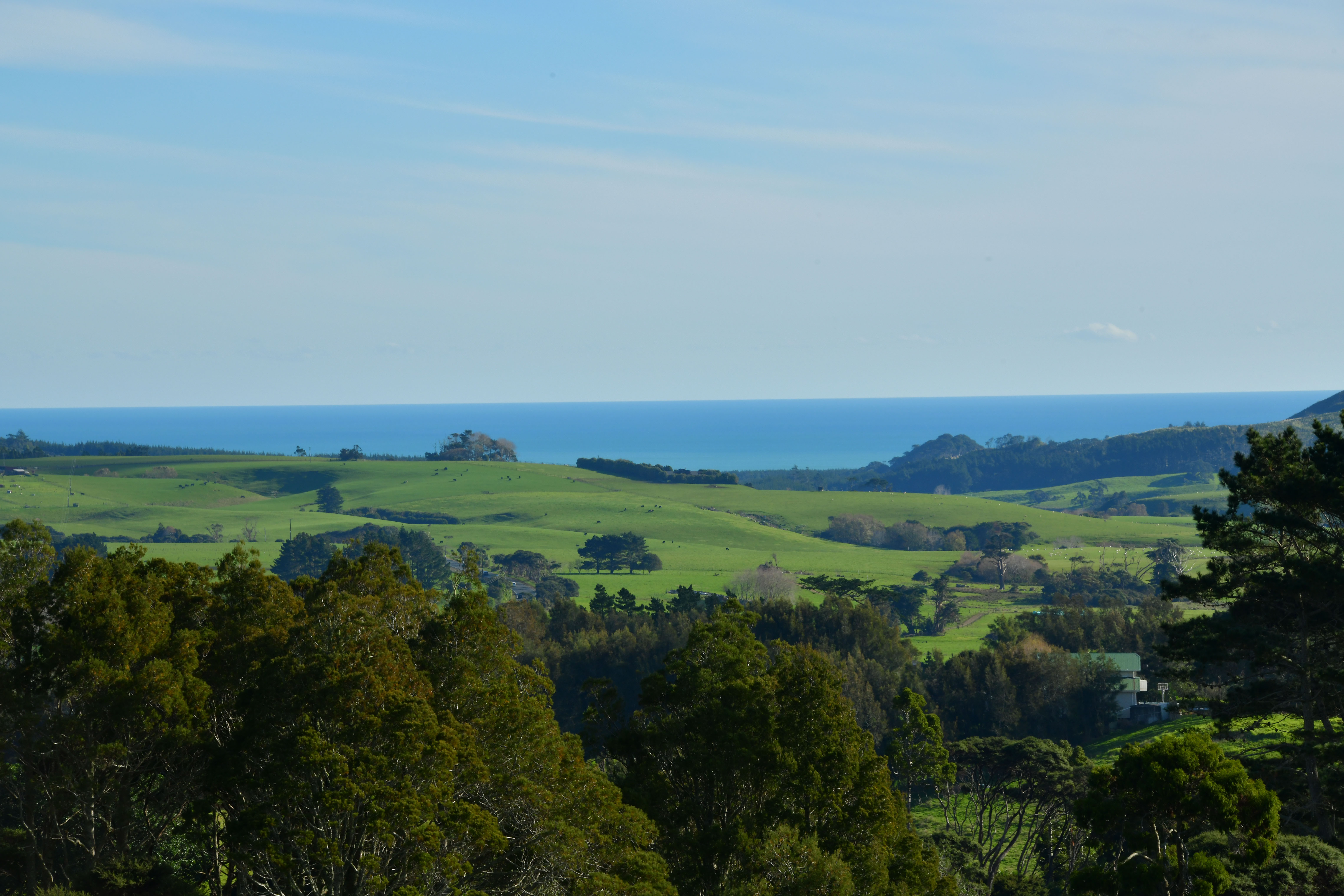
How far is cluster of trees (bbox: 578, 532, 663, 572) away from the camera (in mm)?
140875

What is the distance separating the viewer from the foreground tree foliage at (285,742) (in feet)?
59.7

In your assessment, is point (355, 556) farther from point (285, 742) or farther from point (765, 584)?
point (285, 742)

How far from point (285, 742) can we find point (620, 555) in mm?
123479

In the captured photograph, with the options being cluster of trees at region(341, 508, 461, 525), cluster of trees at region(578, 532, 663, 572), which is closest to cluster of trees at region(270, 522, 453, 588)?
cluster of trees at region(578, 532, 663, 572)

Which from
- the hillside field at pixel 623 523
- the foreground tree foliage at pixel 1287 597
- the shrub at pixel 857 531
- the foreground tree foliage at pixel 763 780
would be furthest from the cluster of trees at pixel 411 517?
the foreground tree foliage at pixel 763 780

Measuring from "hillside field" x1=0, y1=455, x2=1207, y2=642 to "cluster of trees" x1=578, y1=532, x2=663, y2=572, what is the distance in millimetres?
2019

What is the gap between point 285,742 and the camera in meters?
18.1

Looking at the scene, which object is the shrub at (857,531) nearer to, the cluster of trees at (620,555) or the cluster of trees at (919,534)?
the cluster of trees at (919,534)

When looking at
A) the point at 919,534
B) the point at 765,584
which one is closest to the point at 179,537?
the point at 765,584

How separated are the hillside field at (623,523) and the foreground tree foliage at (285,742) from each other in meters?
98.0

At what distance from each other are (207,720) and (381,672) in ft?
14.1

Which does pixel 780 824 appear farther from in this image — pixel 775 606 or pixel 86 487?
pixel 86 487

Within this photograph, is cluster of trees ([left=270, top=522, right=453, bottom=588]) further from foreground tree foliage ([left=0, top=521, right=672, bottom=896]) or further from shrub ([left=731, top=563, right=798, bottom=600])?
foreground tree foliage ([left=0, top=521, right=672, bottom=896])

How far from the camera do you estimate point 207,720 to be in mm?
20703
